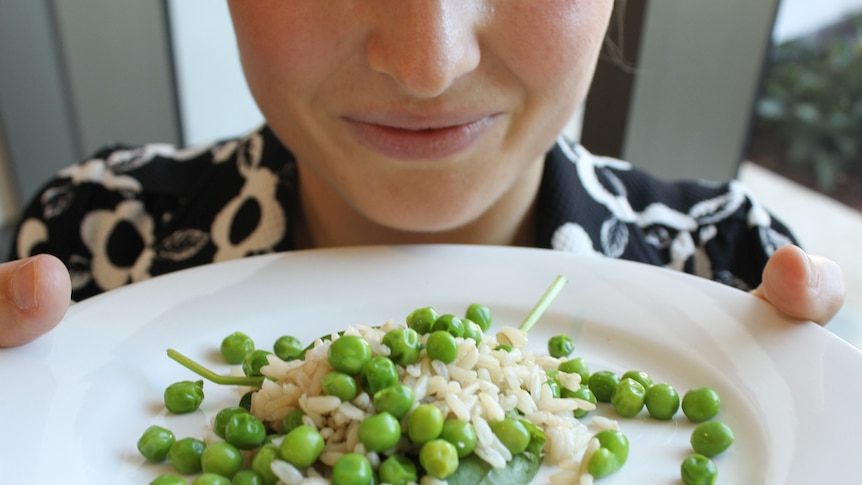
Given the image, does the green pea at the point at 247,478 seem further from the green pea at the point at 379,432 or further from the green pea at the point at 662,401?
the green pea at the point at 662,401

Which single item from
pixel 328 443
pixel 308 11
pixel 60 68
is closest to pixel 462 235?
pixel 308 11

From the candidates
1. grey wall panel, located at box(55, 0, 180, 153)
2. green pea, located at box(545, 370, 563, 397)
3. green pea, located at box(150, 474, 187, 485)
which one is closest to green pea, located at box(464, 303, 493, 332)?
green pea, located at box(545, 370, 563, 397)

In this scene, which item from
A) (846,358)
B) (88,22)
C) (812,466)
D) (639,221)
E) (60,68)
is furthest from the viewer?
(60,68)

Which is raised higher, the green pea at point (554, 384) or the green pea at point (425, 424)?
the green pea at point (425, 424)

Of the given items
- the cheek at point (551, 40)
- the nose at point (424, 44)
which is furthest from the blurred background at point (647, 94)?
the nose at point (424, 44)

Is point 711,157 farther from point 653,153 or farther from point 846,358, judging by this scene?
point 846,358

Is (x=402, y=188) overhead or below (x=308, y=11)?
below

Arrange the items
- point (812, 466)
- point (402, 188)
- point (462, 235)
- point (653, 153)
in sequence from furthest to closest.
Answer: point (653, 153) < point (462, 235) < point (402, 188) < point (812, 466)

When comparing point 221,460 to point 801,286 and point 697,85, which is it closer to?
point 801,286
